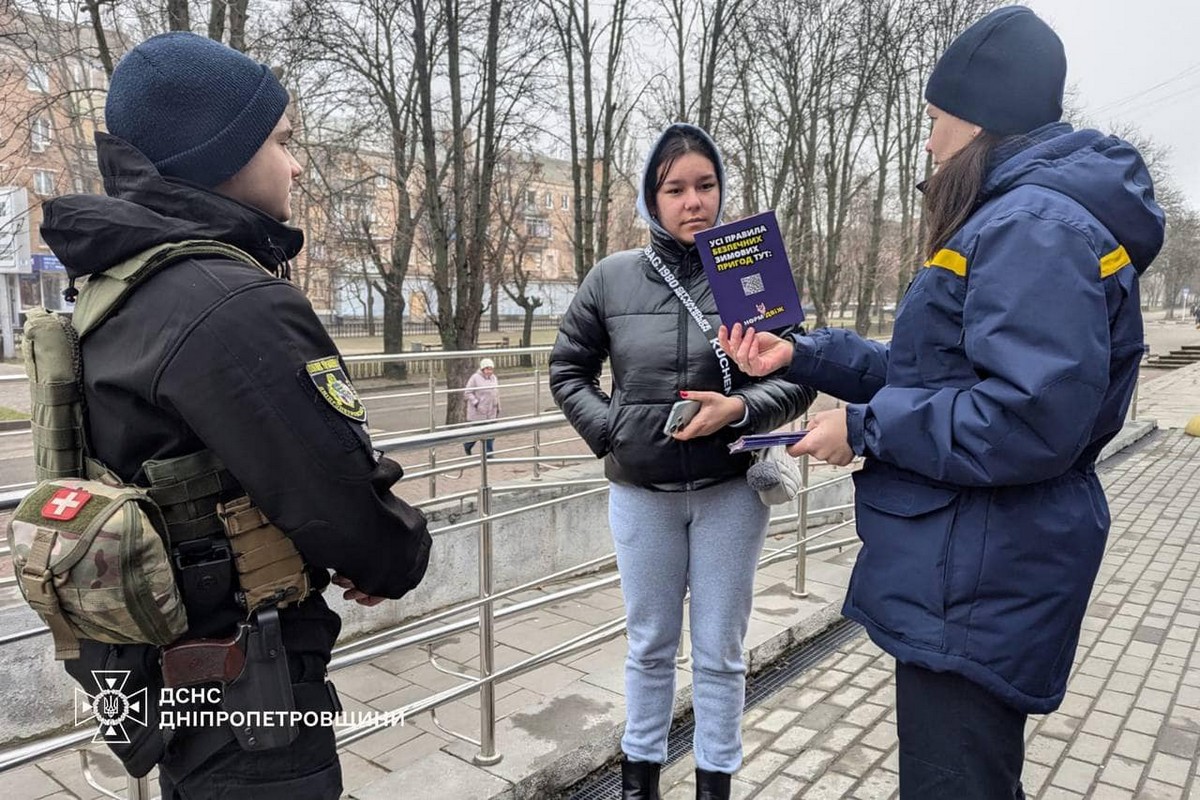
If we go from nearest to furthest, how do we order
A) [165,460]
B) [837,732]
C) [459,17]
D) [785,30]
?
[165,460] → [837,732] → [459,17] → [785,30]

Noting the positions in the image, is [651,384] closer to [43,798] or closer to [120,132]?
[120,132]

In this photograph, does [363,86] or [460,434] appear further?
[363,86]

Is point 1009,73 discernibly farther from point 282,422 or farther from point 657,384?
point 282,422

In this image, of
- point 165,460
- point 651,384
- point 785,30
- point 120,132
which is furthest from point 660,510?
point 785,30

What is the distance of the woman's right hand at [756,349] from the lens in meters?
1.95

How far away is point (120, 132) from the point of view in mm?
1368

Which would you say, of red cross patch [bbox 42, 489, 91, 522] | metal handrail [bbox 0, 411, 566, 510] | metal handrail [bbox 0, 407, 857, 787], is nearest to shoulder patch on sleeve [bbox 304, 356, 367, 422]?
red cross patch [bbox 42, 489, 91, 522]

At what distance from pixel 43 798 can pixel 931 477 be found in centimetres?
395

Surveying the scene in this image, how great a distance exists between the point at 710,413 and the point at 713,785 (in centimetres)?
116

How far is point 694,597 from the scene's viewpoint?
94.0 inches

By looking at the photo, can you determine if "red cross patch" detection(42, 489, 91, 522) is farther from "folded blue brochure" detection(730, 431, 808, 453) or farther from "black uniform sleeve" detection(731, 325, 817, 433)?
"black uniform sleeve" detection(731, 325, 817, 433)

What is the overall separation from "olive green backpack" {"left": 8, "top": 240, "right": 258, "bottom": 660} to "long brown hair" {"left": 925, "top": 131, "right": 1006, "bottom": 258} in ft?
4.21

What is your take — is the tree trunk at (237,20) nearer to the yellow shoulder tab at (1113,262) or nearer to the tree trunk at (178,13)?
the tree trunk at (178,13)

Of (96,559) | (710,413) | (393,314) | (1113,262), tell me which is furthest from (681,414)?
(393,314)
